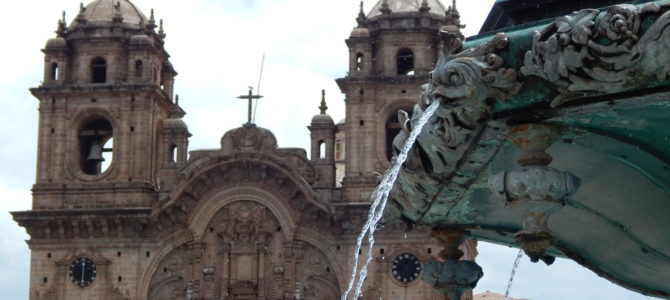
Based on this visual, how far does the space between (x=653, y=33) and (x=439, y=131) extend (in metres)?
2.08

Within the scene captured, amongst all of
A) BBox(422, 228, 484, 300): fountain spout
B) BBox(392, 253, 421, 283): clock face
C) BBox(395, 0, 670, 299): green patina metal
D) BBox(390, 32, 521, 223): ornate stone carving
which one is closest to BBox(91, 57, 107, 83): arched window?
BBox(392, 253, 421, 283): clock face

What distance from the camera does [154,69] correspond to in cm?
4334

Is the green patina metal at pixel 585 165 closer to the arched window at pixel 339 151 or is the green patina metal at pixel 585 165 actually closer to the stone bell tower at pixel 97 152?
the stone bell tower at pixel 97 152

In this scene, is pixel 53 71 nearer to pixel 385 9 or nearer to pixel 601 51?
pixel 385 9

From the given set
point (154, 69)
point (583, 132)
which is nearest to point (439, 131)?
point (583, 132)

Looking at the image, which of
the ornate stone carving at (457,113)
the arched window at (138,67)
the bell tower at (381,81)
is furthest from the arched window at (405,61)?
the ornate stone carving at (457,113)

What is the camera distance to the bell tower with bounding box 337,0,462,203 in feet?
134

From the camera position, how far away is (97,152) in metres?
42.5

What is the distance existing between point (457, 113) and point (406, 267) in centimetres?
3108

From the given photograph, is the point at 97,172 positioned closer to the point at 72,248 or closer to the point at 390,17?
the point at 72,248

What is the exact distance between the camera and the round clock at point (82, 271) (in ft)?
134

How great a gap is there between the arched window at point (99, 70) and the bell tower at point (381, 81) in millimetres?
8119

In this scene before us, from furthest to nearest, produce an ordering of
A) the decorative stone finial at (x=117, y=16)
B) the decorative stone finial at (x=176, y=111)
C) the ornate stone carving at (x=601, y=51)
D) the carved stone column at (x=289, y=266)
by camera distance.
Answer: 1. the decorative stone finial at (x=176, y=111)
2. the decorative stone finial at (x=117, y=16)
3. the carved stone column at (x=289, y=266)
4. the ornate stone carving at (x=601, y=51)

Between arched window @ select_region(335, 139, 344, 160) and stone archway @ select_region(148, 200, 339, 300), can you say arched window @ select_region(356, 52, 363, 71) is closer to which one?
stone archway @ select_region(148, 200, 339, 300)
